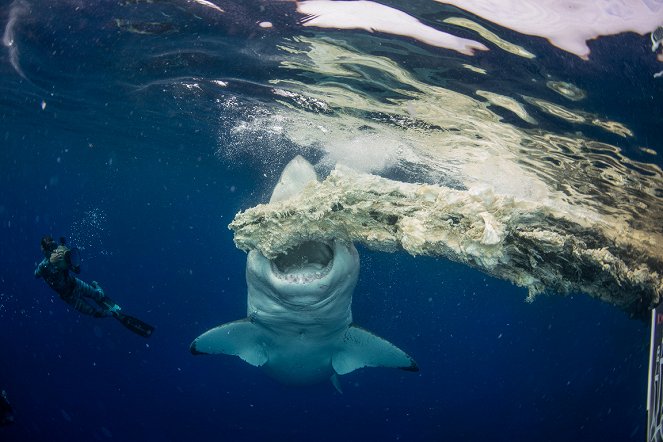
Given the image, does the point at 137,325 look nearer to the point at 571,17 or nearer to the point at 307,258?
the point at 307,258

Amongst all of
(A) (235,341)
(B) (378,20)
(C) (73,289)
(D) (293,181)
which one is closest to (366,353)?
(A) (235,341)

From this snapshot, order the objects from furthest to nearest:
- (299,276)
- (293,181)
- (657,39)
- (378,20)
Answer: (378,20) < (293,181) < (299,276) < (657,39)

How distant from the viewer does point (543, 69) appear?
6301mm

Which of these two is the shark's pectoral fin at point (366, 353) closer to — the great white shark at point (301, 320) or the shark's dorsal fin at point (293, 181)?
the great white shark at point (301, 320)

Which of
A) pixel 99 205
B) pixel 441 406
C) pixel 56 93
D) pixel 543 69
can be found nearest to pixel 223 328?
pixel 543 69

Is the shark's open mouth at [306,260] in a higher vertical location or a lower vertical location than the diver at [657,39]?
lower

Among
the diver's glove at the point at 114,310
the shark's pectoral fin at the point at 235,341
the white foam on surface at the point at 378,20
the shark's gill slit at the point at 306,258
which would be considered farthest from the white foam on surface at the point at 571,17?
the diver's glove at the point at 114,310

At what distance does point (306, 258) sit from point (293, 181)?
1291 millimetres

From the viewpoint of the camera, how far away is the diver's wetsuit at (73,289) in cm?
1002

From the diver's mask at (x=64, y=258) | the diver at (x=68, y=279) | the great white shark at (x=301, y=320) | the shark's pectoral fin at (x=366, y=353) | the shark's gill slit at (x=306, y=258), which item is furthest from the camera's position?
the diver at (x=68, y=279)

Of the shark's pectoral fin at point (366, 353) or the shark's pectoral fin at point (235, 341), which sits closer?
the shark's pectoral fin at point (235, 341)

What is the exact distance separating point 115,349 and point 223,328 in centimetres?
3403

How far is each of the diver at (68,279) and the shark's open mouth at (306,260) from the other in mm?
5848

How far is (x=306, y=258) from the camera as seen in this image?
250 inches
